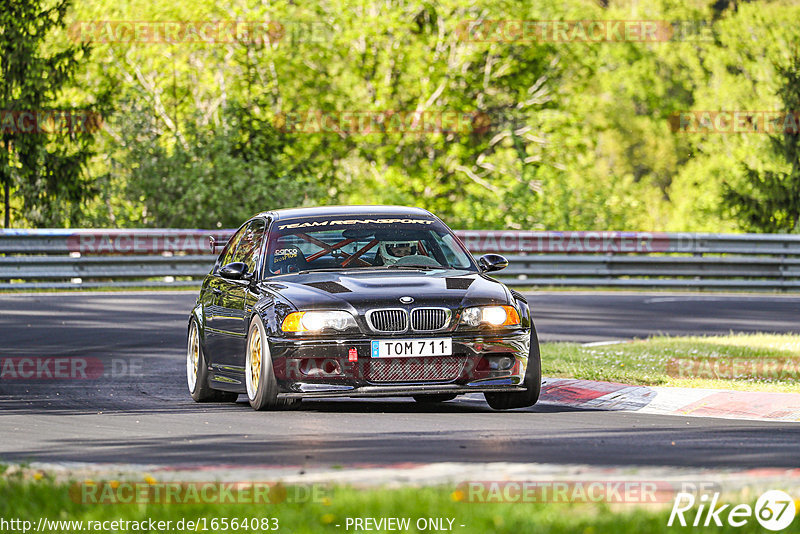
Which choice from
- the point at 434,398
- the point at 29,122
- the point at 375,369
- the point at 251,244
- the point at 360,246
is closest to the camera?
the point at 375,369

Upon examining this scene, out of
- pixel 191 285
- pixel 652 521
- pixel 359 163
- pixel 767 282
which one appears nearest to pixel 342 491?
pixel 652 521

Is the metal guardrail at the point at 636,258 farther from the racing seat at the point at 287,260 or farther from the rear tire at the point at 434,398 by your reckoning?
the racing seat at the point at 287,260

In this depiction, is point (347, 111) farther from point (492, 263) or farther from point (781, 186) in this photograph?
point (492, 263)

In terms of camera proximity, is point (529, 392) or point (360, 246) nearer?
point (529, 392)

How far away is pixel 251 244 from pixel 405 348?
242 cm

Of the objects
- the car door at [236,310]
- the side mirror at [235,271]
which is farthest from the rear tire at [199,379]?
the side mirror at [235,271]

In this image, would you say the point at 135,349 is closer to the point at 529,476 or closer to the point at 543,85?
the point at 529,476

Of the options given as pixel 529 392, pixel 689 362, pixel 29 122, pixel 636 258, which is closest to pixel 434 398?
pixel 529 392

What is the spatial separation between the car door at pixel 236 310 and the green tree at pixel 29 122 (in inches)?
803

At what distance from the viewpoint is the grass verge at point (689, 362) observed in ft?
41.7

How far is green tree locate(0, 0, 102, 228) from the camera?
31203mm

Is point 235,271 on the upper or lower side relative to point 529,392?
upper

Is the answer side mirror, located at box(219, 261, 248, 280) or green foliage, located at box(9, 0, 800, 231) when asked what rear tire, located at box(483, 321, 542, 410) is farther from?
green foliage, located at box(9, 0, 800, 231)

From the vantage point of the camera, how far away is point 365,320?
10.1 metres
